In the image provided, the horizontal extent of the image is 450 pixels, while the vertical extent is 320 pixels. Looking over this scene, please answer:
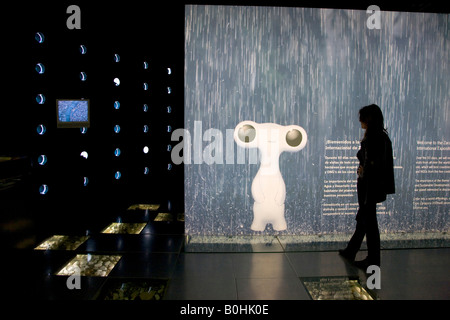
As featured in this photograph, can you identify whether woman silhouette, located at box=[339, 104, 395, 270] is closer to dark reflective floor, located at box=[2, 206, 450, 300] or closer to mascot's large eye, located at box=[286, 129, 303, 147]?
dark reflective floor, located at box=[2, 206, 450, 300]

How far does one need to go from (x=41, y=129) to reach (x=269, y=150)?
9.60 feet

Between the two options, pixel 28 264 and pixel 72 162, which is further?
pixel 72 162

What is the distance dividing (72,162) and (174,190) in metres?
2.66

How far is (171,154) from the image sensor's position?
22.8 feet

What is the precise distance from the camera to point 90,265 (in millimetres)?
3049

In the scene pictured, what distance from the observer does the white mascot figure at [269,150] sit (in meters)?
3.69

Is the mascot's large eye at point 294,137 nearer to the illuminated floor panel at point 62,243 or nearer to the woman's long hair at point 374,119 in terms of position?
the woman's long hair at point 374,119

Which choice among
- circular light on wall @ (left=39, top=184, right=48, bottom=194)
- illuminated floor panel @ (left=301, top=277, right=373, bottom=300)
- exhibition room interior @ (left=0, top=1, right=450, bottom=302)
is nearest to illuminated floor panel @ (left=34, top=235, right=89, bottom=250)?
exhibition room interior @ (left=0, top=1, right=450, bottom=302)

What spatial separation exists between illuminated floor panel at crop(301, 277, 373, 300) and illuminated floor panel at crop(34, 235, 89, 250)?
8.57ft

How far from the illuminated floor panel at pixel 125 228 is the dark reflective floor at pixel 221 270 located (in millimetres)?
247

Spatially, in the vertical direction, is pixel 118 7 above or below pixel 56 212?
above
